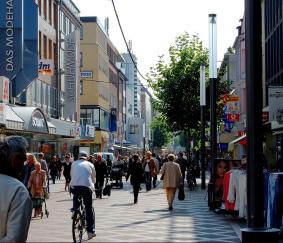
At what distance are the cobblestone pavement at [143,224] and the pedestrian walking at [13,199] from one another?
31.3 ft

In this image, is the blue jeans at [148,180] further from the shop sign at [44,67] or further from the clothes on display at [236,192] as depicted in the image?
the clothes on display at [236,192]

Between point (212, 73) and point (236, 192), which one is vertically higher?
point (212, 73)

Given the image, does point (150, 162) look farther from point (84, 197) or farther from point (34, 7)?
point (84, 197)

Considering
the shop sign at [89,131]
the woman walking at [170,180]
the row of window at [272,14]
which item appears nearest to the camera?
the woman walking at [170,180]

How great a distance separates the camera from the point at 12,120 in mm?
33844

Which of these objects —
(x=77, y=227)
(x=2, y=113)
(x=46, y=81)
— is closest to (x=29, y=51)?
(x=2, y=113)

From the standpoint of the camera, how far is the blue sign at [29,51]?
38.8 metres

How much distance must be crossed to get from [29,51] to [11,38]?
3.96 metres

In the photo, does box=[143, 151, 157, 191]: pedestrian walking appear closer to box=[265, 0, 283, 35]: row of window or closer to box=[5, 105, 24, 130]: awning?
box=[5, 105, 24, 130]: awning

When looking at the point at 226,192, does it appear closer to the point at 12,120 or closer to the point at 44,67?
the point at 12,120

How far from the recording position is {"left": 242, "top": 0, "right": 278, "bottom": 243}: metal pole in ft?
25.7

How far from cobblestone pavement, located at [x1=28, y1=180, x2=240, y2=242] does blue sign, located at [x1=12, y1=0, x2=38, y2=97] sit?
15.5m

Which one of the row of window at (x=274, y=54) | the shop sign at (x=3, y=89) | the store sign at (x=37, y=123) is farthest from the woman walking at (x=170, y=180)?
the row of window at (x=274, y=54)

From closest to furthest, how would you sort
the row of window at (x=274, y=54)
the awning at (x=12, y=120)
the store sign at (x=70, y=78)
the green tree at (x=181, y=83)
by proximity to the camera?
1. the awning at (x=12, y=120)
2. the row of window at (x=274, y=54)
3. the green tree at (x=181, y=83)
4. the store sign at (x=70, y=78)
